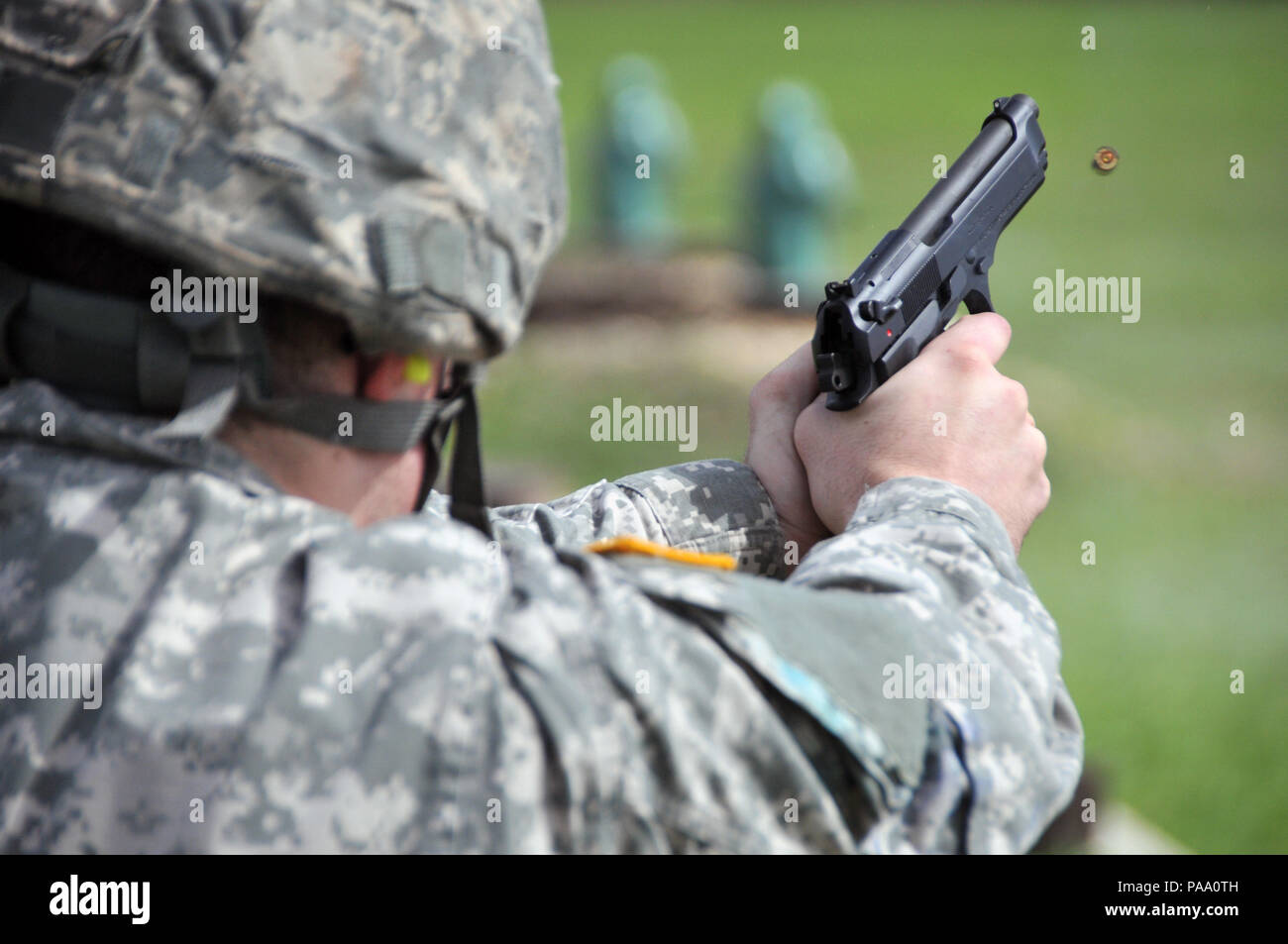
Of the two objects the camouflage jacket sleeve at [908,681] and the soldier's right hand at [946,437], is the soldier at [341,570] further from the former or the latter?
the soldier's right hand at [946,437]

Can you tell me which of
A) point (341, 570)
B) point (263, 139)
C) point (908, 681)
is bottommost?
point (908, 681)

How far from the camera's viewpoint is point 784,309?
33.4ft

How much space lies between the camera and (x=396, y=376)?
1.56m

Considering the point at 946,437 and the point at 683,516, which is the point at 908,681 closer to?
the point at 946,437

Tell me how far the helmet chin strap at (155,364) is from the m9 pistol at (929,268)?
70 centimetres

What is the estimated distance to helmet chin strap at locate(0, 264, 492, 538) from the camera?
1438 mm

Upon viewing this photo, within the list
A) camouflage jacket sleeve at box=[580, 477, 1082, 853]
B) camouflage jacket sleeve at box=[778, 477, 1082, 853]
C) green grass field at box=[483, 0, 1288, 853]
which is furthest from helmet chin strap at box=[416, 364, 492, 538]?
green grass field at box=[483, 0, 1288, 853]

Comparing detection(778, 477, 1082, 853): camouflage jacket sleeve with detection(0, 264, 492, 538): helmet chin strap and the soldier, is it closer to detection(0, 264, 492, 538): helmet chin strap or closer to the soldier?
the soldier

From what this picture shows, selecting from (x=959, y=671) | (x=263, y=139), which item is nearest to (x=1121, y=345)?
(x=959, y=671)

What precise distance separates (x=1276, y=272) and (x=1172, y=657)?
1040 cm

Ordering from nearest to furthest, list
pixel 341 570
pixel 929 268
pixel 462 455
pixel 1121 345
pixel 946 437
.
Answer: pixel 341 570, pixel 462 455, pixel 946 437, pixel 929 268, pixel 1121 345

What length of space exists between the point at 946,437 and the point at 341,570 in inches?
32.4

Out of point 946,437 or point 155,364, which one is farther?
point 946,437
